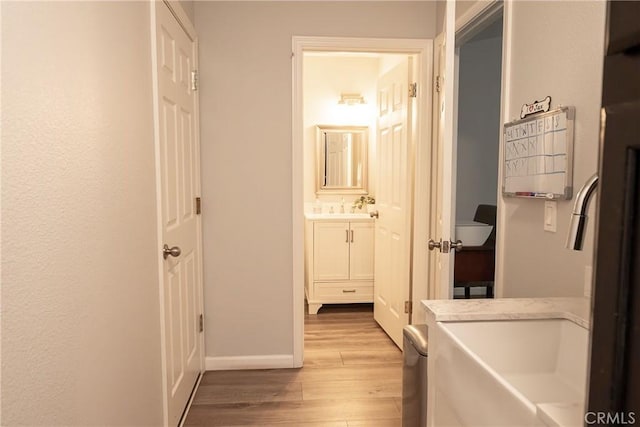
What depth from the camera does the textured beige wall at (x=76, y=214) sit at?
3.14 ft

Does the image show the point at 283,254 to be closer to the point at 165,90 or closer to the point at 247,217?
the point at 247,217

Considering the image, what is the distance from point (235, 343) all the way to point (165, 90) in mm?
1725

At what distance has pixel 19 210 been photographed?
96 centimetres

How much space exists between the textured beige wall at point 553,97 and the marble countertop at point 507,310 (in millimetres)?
362

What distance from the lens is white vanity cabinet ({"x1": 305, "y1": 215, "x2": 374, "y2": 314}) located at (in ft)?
14.2

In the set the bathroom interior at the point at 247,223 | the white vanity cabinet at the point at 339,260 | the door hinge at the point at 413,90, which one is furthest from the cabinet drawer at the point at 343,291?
the door hinge at the point at 413,90

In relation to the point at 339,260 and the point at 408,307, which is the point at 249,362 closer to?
the point at 408,307

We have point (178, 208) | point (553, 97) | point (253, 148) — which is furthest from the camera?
point (253, 148)

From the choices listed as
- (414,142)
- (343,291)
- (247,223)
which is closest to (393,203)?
(414,142)

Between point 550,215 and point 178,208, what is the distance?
1.73 m

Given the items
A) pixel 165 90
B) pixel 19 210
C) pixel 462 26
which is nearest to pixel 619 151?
pixel 19 210

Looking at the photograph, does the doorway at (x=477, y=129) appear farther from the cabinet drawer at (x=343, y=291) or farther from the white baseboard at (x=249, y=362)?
the white baseboard at (x=249, y=362)

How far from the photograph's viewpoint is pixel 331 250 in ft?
14.2

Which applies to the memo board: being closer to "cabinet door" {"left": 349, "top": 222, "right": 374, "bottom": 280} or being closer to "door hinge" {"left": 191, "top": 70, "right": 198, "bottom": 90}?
"door hinge" {"left": 191, "top": 70, "right": 198, "bottom": 90}
